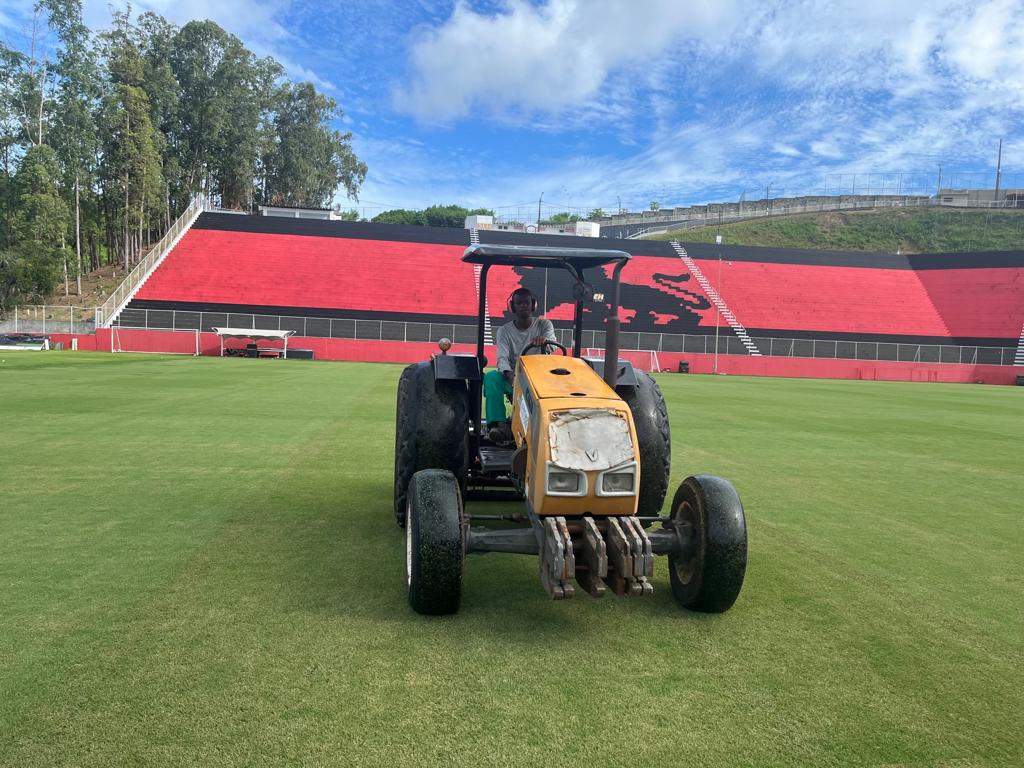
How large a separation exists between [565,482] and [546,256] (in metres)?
1.87

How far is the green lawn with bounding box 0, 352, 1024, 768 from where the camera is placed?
252cm

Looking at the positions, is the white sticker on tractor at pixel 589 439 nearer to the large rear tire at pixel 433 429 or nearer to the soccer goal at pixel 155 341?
the large rear tire at pixel 433 429

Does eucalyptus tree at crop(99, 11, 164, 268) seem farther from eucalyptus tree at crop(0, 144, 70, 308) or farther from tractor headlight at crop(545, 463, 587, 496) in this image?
tractor headlight at crop(545, 463, 587, 496)

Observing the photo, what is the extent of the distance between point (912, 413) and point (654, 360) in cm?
2121

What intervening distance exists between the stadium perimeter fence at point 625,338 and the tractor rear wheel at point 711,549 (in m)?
31.4

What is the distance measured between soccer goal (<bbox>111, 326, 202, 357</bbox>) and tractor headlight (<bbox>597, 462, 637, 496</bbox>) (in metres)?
35.8

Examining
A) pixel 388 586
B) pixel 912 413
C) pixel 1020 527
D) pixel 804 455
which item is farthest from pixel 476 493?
pixel 912 413

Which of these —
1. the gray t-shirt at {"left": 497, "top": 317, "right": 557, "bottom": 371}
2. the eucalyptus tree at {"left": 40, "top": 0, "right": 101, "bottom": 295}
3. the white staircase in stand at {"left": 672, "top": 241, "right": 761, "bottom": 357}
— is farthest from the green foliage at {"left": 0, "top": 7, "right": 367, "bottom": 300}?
the gray t-shirt at {"left": 497, "top": 317, "right": 557, "bottom": 371}

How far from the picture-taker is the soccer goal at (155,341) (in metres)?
35.4

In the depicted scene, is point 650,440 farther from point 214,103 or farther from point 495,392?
point 214,103

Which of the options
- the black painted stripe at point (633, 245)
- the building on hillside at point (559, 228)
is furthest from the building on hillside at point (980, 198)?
the building on hillside at point (559, 228)

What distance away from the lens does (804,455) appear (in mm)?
9641

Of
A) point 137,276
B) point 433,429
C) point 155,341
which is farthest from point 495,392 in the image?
point 137,276

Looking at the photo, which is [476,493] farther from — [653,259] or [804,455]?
[653,259]
